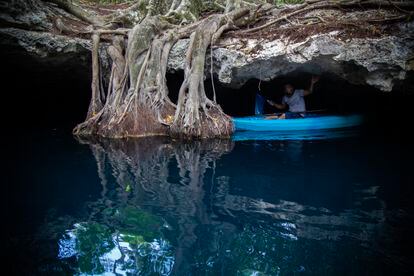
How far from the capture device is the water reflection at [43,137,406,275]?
3377mm

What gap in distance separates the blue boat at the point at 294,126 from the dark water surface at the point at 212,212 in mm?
1688

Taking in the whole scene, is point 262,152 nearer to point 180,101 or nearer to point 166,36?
point 180,101

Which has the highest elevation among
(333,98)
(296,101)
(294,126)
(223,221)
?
(333,98)

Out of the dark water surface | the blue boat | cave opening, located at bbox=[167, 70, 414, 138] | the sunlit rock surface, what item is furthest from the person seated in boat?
the dark water surface

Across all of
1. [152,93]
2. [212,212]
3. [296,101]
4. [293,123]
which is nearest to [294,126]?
[293,123]

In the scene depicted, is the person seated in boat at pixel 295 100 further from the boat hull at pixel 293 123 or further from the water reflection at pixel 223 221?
the water reflection at pixel 223 221

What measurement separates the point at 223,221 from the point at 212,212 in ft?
0.86

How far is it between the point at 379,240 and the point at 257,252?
4.11 feet

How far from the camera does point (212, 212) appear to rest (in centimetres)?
438

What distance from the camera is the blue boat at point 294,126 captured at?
8.80 meters

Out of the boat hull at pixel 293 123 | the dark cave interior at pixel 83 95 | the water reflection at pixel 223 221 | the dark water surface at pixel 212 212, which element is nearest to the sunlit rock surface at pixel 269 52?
the dark cave interior at pixel 83 95

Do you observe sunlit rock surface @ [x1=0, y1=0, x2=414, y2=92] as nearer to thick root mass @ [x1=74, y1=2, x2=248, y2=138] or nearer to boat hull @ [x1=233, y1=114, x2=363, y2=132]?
thick root mass @ [x1=74, y1=2, x2=248, y2=138]

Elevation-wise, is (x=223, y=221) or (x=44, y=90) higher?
(x=44, y=90)

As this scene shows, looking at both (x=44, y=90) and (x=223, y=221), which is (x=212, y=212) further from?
(x=44, y=90)
